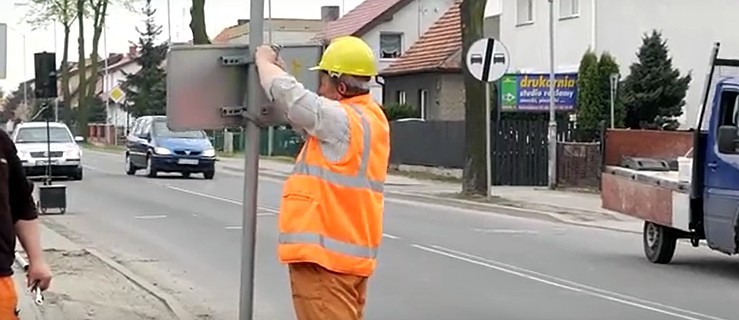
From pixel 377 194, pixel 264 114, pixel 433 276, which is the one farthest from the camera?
pixel 433 276

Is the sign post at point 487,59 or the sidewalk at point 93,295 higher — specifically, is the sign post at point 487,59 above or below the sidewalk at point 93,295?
above

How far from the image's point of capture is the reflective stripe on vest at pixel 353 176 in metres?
5.84

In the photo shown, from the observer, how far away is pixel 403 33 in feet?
218

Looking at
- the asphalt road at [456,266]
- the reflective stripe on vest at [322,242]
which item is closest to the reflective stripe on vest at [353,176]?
the reflective stripe on vest at [322,242]

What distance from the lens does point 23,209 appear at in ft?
20.1

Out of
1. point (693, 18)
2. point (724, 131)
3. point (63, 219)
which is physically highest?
point (693, 18)

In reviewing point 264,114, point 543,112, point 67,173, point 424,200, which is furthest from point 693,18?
point 264,114

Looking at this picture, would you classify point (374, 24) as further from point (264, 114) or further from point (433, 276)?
point (264, 114)

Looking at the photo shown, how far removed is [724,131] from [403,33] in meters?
52.3

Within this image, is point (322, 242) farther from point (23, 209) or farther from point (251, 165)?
point (23, 209)

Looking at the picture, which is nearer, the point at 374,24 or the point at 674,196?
the point at 674,196

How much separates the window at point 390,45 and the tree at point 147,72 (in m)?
20.1

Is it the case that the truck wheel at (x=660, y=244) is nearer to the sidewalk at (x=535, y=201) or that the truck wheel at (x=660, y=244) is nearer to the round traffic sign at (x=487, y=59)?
the sidewalk at (x=535, y=201)

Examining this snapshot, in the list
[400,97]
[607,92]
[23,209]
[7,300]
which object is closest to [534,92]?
[607,92]
